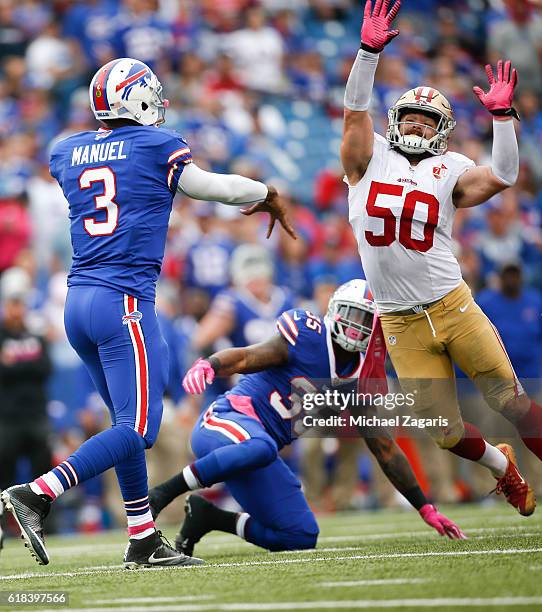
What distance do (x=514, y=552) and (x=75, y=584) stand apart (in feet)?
5.62

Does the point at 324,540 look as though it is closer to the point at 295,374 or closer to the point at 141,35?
the point at 295,374

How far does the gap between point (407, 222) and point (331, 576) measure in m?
1.85

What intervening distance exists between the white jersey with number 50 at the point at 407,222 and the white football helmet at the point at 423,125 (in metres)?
0.06

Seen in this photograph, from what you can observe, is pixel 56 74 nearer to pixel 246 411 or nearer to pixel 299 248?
pixel 299 248

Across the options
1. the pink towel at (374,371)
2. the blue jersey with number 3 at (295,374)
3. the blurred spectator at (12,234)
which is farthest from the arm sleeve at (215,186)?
the blurred spectator at (12,234)

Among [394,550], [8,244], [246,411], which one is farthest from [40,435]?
[394,550]

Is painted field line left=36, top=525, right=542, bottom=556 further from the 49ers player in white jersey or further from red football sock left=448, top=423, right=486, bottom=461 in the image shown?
the 49ers player in white jersey

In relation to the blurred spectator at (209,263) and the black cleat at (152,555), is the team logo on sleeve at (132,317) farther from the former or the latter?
the blurred spectator at (209,263)

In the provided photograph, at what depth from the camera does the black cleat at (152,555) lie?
201 inches

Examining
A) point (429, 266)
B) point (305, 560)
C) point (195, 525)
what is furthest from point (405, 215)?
point (195, 525)

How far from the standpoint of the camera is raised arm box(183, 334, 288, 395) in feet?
17.3

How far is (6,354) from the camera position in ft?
30.7

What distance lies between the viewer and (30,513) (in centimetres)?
461

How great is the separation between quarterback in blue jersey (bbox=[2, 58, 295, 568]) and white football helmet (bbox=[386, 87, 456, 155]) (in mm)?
803
